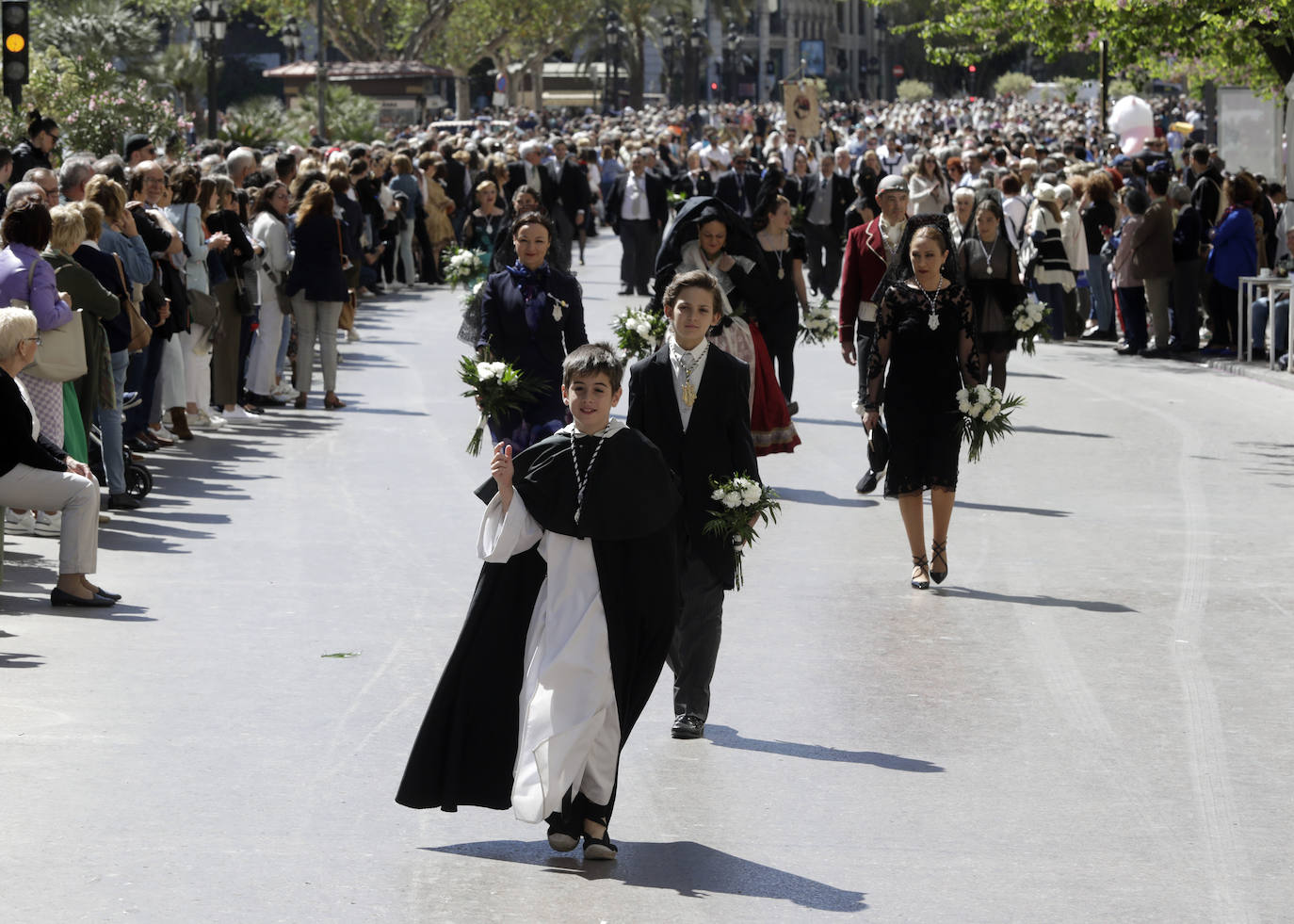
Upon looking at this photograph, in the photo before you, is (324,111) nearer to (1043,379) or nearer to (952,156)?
(952,156)

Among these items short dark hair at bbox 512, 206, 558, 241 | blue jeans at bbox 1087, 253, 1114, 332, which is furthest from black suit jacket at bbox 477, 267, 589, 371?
blue jeans at bbox 1087, 253, 1114, 332

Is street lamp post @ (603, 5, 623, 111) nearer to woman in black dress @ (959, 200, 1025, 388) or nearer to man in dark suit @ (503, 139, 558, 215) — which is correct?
man in dark suit @ (503, 139, 558, 215)

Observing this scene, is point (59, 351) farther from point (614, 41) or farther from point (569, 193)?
point (614, 41)

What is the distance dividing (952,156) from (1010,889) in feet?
67.3

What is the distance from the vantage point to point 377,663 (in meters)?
8.68

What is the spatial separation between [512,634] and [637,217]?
21.9m

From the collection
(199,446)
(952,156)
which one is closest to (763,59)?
(952,156)

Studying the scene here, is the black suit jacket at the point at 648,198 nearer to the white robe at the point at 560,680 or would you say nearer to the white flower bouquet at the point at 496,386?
the white flower bouquet at the point at 496,386

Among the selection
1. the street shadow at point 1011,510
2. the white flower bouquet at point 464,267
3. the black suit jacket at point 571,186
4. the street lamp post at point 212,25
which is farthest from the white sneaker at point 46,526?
the street lamp post at point 212,25

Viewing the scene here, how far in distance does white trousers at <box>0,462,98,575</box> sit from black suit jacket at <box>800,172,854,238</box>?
17.6 m

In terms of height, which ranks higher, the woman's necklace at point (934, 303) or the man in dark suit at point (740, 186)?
the man in dark suit at point (740, 186)

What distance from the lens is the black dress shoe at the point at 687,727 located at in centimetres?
763

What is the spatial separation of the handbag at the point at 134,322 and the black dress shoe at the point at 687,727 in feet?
19.5

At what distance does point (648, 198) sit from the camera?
91.2ft
